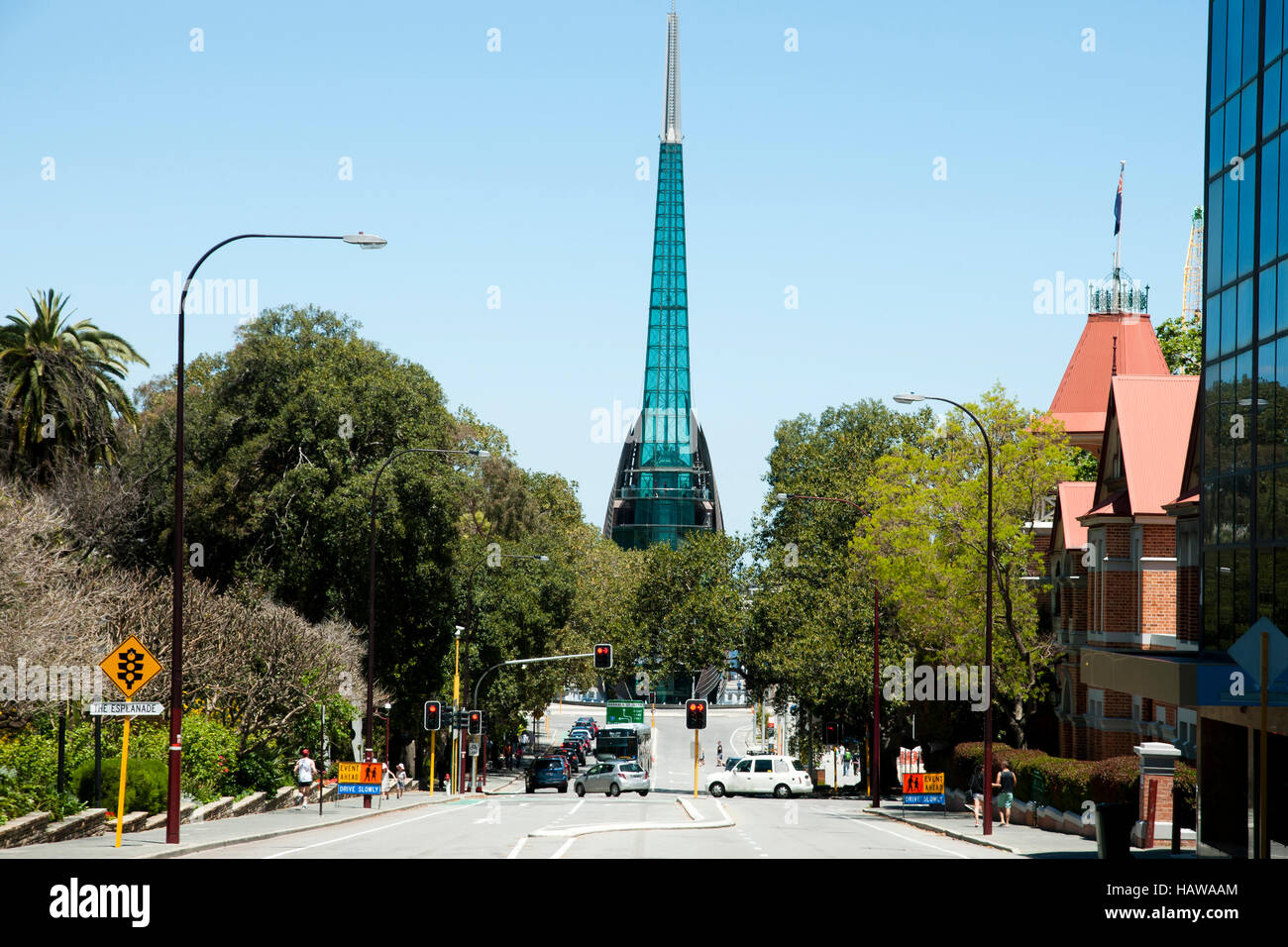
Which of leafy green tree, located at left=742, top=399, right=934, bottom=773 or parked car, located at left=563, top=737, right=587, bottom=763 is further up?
leafy green tree, located at left=742, top=399, right=934, bottom=773

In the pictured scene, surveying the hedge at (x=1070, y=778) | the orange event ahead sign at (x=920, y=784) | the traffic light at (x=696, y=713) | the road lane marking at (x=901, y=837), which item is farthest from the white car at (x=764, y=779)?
the orange event ahead sign at (x=920, y=784)

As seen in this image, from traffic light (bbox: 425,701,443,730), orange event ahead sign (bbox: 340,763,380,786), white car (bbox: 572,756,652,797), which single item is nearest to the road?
orange event ahead sign (bbox: 340,763,380,786)

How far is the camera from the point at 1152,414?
137 feet

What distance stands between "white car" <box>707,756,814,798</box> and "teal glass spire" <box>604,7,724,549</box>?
94.9m

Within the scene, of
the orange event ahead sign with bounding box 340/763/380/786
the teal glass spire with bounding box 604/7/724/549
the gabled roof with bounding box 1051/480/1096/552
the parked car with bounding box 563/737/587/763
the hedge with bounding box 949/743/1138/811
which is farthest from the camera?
the teal glass spire with bounding box 604/7/724/549

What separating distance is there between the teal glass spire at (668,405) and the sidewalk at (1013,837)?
111 m

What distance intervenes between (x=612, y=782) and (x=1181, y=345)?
34.8 m

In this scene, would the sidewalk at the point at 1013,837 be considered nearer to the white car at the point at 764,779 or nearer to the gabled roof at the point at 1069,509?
the gabled roof at the point at 1069,509

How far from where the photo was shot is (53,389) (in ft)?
149

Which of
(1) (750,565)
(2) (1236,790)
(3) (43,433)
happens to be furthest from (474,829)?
(1) (750,565)

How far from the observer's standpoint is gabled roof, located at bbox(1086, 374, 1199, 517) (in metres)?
40.9

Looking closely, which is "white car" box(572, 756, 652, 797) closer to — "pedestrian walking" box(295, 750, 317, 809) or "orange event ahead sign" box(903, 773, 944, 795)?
"orange event ahead sign" box(903, 773, 944, 795)

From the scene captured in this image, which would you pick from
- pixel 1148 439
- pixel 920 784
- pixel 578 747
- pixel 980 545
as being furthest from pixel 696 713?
pixel 578 747

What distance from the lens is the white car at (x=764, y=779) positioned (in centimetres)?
5722
